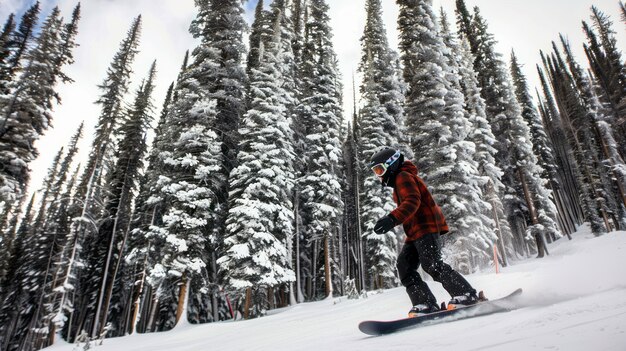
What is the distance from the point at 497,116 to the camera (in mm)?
23594

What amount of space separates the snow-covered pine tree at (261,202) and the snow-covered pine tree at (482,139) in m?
11.4

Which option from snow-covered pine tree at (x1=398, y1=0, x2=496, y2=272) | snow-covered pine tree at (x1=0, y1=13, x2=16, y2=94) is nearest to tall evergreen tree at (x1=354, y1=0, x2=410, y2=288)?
snow-covered pine tree at (x1=398, y1=0, x2=496, y2=272)

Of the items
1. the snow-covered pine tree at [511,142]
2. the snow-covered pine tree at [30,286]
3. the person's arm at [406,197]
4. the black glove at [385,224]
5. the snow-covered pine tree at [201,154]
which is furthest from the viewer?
the snow-covered pine tree at [30,286]

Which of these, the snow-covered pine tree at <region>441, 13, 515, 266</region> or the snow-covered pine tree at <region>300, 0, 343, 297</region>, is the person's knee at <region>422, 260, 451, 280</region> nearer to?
the snow-covered pine tree at <region>300, 0, 343, 297</region>

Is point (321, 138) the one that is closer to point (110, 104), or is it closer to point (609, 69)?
point (110, 104)

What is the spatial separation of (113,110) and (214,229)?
14453 mm

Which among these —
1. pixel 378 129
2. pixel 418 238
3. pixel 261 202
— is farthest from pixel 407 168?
pixel 378 129

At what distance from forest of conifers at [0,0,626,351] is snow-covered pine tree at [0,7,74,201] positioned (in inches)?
3.6

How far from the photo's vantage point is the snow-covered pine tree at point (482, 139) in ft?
67.4

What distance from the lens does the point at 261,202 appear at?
15.3 metres

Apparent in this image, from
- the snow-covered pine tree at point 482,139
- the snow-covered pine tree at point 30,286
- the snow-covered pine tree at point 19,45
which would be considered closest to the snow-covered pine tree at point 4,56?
the snow-covered pine tree at point 19,45

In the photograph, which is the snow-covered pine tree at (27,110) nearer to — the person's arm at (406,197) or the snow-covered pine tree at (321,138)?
the snow-covered pine tree at (321,138)

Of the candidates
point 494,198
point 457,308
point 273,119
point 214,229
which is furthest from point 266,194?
point 494,198

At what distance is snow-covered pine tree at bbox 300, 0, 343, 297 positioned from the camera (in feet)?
67.0
